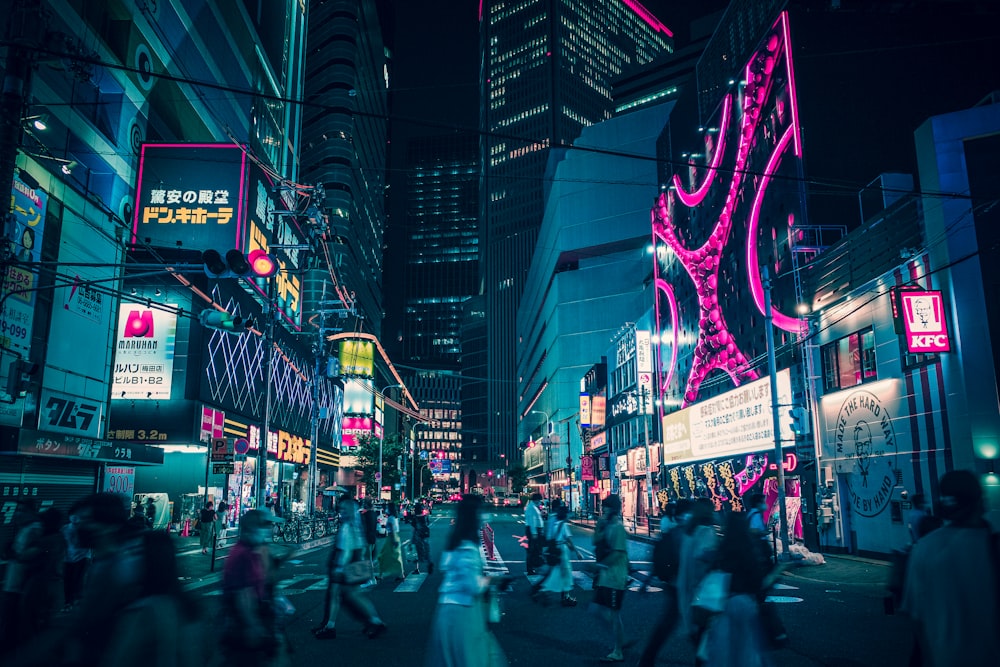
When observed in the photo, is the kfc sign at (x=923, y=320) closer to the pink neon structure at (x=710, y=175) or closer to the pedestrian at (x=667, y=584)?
the pedestrian at (x=667, y=584)

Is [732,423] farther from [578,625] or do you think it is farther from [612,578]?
[612,578]

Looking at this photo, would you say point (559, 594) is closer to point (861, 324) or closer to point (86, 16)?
point (861, 324)

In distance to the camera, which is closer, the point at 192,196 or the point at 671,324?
the point at 192,196

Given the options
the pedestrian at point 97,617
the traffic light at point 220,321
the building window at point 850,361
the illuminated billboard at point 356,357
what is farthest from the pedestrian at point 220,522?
the illuminated billboard at point 356,357

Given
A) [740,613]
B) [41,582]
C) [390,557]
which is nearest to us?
[740,613]

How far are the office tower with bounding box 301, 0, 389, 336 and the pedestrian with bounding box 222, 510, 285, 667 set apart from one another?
302 ft

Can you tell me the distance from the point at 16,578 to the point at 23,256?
1273 centimetres

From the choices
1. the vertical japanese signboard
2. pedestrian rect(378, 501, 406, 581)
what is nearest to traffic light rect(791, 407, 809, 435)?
pedestrian rect(378, 501, 406, 581)

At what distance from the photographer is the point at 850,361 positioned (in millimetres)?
24000

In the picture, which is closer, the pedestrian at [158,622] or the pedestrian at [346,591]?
the pedestrian at [158,622]

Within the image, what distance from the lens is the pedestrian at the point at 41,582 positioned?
8117mm

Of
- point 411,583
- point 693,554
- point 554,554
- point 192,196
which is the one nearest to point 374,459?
point 192,196

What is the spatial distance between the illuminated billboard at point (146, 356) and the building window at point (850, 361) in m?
27.0

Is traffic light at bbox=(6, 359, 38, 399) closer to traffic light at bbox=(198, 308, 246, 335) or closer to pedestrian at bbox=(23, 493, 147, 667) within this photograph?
traffic light at bbox=(198, 308, 246, 335)
